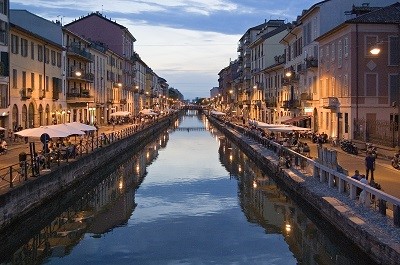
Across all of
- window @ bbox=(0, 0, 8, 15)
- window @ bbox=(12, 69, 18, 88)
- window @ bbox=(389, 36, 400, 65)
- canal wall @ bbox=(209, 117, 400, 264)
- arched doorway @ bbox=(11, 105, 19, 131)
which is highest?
window @ bbox=(0, 0, 8, 15)

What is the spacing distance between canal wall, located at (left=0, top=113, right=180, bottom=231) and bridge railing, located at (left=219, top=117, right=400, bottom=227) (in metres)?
11.1

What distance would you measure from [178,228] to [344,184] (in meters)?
6.33

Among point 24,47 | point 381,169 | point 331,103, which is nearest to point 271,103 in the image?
point 331,103

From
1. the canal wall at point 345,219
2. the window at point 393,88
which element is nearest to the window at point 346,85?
the window at point 393,88

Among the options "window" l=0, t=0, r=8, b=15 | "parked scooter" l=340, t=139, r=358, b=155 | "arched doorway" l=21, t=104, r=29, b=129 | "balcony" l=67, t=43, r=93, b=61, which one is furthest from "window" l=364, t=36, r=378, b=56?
"balcony" l=67, t=43, r=93, b=61

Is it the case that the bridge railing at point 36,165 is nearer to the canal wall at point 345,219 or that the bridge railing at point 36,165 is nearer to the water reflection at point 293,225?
the water reflection at point 293,225

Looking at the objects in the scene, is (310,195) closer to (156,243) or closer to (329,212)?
(329,212)

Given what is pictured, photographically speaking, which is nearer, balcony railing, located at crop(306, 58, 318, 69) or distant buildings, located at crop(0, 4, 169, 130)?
distant buildings, located at crop(0, 4, 169, 130)

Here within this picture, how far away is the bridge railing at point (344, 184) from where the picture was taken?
16906 mm

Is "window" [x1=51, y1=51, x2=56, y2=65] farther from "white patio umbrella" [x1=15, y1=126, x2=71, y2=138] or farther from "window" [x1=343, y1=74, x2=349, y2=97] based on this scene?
"white patio umbrella" [x1=15, y1=126, x2=71, y2=138]

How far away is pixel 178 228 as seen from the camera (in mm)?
22094

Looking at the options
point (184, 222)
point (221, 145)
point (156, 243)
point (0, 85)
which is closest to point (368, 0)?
point (221, 145)

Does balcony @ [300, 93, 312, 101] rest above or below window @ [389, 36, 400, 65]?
below

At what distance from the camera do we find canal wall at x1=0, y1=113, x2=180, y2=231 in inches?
774
